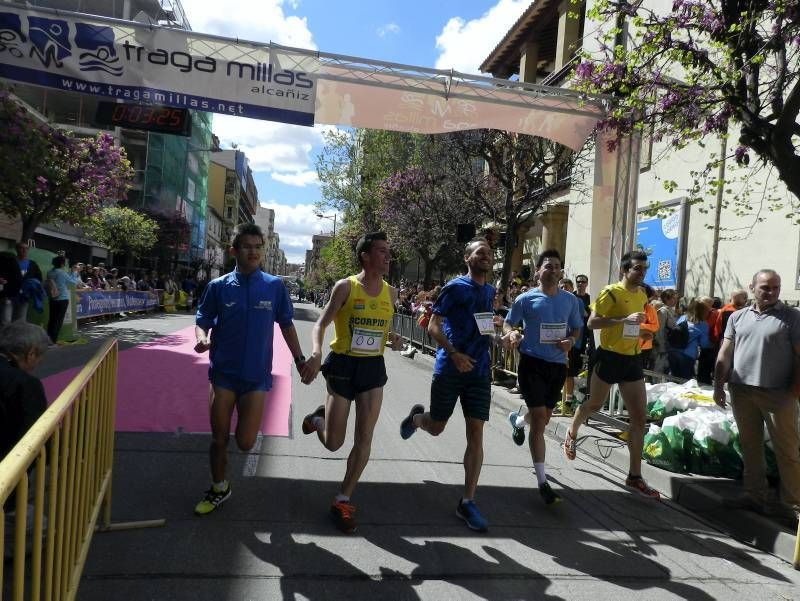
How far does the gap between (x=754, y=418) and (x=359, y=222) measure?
30146 mm

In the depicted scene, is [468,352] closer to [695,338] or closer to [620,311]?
[620,311]

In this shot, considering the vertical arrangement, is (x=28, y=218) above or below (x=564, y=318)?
above

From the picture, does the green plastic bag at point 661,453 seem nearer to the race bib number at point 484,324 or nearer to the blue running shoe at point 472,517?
the blue running shoe at point 472,517

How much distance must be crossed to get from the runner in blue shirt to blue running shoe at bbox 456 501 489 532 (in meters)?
1.42

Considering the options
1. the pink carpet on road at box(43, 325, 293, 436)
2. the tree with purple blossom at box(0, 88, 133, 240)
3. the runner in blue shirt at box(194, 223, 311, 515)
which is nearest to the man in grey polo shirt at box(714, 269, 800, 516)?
the runner in blue shirt at box(194, 223, 311, 515)

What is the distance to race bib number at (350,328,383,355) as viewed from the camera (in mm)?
4395

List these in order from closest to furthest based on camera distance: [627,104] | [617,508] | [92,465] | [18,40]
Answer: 1. [92,465]
2. [617,508]
3. [627,104]
4. [18,40]

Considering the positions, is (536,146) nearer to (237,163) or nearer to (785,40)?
(785,40)

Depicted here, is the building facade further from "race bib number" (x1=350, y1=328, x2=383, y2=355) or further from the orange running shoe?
the orange running shoe

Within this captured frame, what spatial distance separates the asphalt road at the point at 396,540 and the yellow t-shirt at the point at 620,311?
4.09ft

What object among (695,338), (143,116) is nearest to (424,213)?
(695,338)

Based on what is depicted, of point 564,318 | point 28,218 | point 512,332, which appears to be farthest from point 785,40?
point 28,218

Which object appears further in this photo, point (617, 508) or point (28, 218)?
point (28, 218)

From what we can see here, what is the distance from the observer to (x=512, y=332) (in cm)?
489
